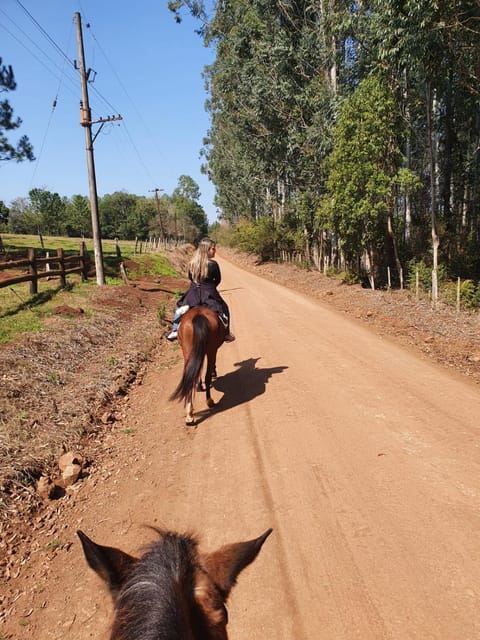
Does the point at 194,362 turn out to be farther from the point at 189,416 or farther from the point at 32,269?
the point at 32,269

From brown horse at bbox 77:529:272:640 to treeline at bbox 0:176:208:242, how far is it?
85.0 m

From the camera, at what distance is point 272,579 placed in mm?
2584

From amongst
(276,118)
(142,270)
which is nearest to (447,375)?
(142,270)

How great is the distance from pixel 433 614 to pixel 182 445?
2.92 m

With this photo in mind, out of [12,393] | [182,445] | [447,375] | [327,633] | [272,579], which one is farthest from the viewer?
[447,375]

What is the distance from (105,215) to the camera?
338 ft

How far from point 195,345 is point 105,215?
358ft

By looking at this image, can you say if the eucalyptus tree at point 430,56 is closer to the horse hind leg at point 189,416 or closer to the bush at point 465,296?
the bush at point 465,296

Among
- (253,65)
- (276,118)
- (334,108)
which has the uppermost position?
(253,65)

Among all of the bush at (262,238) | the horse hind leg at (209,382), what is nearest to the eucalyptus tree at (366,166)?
the horse hind leg at (209,382)

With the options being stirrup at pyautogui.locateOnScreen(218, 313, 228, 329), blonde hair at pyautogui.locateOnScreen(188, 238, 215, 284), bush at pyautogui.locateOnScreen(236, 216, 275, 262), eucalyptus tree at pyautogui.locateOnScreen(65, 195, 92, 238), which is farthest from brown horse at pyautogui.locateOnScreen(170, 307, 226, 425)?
eucalyptus tree at pyautogui.locateOnScreen(65, 195, 92, 238)

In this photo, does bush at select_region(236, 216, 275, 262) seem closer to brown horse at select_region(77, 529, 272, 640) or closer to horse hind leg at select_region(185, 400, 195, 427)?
horse hind leg at select_region(185, 400, 195, 427)

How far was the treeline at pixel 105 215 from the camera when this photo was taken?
90.1 m

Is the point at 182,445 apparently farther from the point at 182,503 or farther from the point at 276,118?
the point at 276,118
